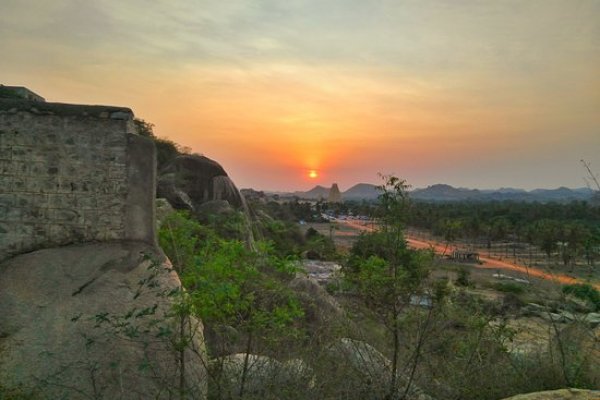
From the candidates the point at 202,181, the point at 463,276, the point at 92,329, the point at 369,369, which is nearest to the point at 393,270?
the point at 369,369

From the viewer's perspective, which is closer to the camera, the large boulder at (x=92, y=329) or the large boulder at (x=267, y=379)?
the large boulder at (x=92, y=329)

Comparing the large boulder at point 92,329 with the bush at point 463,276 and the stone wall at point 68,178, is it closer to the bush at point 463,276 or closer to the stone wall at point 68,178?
the stone wall at point 68,178

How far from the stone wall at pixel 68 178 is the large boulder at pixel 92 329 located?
29 cm

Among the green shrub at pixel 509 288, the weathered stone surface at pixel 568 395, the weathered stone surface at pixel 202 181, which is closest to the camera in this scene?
the weathered stone surface at pixel 568 395

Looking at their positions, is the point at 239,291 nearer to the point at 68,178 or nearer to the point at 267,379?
the point at 267,379

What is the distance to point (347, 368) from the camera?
626 cm

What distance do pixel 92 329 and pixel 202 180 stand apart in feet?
63.2

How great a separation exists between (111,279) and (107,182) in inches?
63.3

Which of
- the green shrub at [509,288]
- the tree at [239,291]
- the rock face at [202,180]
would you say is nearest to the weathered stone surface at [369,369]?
the tree at [239,291]

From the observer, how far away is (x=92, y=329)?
239 inches

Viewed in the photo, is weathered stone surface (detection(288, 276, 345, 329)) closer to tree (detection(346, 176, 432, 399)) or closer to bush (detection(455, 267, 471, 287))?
bush (detection(455, 267, 471, 287))

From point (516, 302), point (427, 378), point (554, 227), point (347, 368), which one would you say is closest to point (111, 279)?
point (347, 368)

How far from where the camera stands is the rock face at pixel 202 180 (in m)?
24.2

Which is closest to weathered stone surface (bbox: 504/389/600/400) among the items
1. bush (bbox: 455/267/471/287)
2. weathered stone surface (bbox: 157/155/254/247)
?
bush (bbox: 455/267/471/287)
